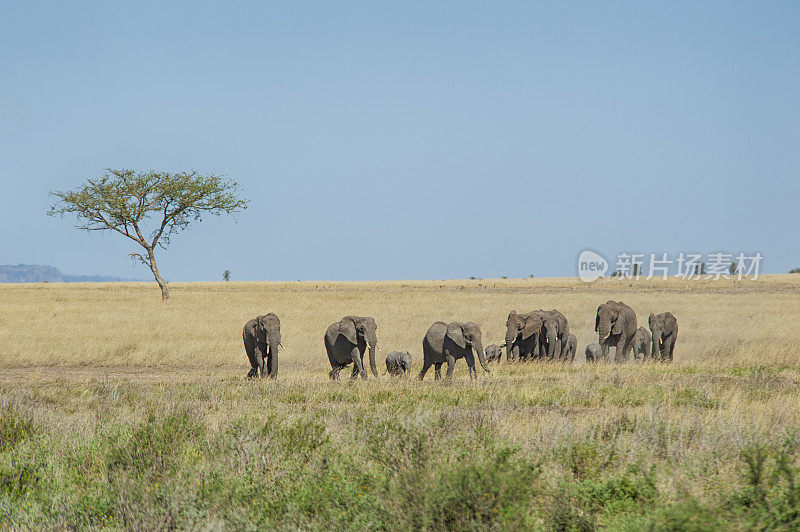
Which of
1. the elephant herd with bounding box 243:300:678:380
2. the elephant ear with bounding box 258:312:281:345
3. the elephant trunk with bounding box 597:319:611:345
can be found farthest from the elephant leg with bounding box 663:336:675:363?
the elephant ear with bounding box 258:312:281:345

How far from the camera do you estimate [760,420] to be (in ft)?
34.0

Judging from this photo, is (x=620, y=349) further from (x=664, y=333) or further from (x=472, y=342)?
(x=472, y=342)

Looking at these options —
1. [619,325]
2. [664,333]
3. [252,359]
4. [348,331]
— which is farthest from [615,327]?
[252,359]

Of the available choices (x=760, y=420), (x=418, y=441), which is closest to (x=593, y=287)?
(x=760, y=420)

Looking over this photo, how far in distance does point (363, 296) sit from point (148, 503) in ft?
131

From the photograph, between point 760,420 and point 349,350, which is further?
point 349,350

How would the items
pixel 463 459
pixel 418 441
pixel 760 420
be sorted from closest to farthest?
pixel 463 459 < pixel 418 441 < pixel 760 420

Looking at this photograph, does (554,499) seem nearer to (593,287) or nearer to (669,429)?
(669,429)

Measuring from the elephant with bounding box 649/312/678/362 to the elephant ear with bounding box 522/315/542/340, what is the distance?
15.7 feet

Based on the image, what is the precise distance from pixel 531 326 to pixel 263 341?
27.1 ft

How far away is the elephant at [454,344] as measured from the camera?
1675cm

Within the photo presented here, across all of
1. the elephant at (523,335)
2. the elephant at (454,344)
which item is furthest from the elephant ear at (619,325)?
the elephant at (454,344)

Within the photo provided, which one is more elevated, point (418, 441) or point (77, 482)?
point (418, 441)

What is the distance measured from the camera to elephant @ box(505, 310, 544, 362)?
21.2 meters
